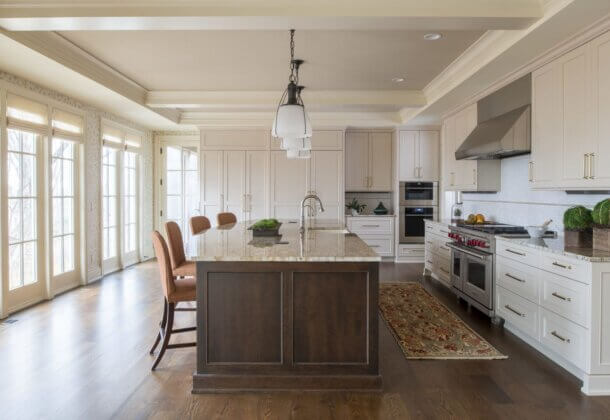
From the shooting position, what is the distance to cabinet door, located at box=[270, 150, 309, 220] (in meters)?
7.20

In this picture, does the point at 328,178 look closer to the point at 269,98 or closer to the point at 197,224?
the point at 269,98

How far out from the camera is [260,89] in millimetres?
5504

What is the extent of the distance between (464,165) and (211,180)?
164 inches

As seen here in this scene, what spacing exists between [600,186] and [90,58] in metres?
4.72

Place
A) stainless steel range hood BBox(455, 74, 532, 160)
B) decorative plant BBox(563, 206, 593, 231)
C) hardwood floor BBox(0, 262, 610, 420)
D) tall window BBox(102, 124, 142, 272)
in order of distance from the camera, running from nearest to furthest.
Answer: hardwood floor BBox(0, 262, 610, 420) → decorative plant BBox(563, 206, 593, 231) → stainless steel range hood BBox(455, 74, 532, 160) → tall window BBox(102, 124, 142, 272)

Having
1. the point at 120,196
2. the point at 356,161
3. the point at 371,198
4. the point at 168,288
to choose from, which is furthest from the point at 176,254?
the point at 371,198

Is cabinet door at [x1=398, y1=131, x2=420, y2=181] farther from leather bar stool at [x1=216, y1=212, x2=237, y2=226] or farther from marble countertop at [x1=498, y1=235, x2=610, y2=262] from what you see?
marble countertop at [x1=498, y1=235, x2=610, y2=262]

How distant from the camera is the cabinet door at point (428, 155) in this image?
718cm

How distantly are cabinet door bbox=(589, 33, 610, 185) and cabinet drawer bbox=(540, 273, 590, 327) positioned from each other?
0.77 m

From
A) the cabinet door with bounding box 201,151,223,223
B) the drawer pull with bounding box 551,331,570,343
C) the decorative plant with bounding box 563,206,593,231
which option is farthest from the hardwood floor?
the cabinet door with bounding box 201,151,223,223

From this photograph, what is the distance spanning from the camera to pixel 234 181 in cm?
721

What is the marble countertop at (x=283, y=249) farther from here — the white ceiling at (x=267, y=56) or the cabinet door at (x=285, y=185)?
the cabinet door at (x=285, y=185)

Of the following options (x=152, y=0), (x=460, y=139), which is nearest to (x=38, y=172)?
(x=152, y=0)

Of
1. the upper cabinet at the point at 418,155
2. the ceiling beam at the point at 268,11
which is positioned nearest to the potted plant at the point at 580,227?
the ceiling beam at the point at 268,11
